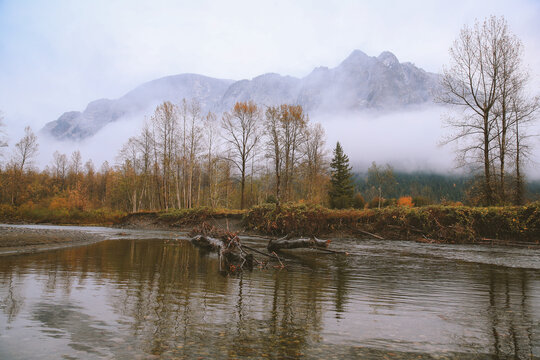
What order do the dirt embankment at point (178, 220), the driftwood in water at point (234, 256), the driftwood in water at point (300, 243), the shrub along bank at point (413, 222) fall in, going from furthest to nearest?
the dirt embankment at point (178, 220)
the shrub along bank at point (413, 222)
the driftwood in water at point (300, 243)
the driftwood in water at point (234, 256)

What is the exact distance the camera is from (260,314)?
4.29 metres

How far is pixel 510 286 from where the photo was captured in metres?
6.63

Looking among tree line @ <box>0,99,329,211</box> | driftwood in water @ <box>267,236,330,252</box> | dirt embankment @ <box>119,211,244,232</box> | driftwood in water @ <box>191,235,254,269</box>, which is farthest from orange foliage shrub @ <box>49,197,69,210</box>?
driftwood in water @ <box>191,235,254,269</box>

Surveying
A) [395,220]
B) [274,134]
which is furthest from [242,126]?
[395,220]

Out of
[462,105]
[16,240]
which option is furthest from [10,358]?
[462,105]

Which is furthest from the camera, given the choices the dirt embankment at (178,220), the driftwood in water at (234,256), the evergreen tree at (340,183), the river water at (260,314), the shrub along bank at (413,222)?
the evergreen tree at (340,183)

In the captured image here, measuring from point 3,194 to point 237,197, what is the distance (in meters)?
41.1

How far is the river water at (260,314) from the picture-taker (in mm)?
3047

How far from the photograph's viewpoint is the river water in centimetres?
305

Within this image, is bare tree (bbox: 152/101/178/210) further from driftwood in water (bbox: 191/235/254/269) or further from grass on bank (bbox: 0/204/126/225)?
driftwood in water (bbox: 191/235/254/269)

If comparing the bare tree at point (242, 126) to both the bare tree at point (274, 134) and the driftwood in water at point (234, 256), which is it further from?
the driftwood in water at point (234, 256)

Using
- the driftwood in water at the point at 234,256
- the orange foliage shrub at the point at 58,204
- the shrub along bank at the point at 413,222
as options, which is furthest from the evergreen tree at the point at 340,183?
the orange foliage shrub at the point at 58,204

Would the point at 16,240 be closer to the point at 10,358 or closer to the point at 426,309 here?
the point at 10,358

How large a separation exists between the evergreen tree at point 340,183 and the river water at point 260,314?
4143 centimetres
